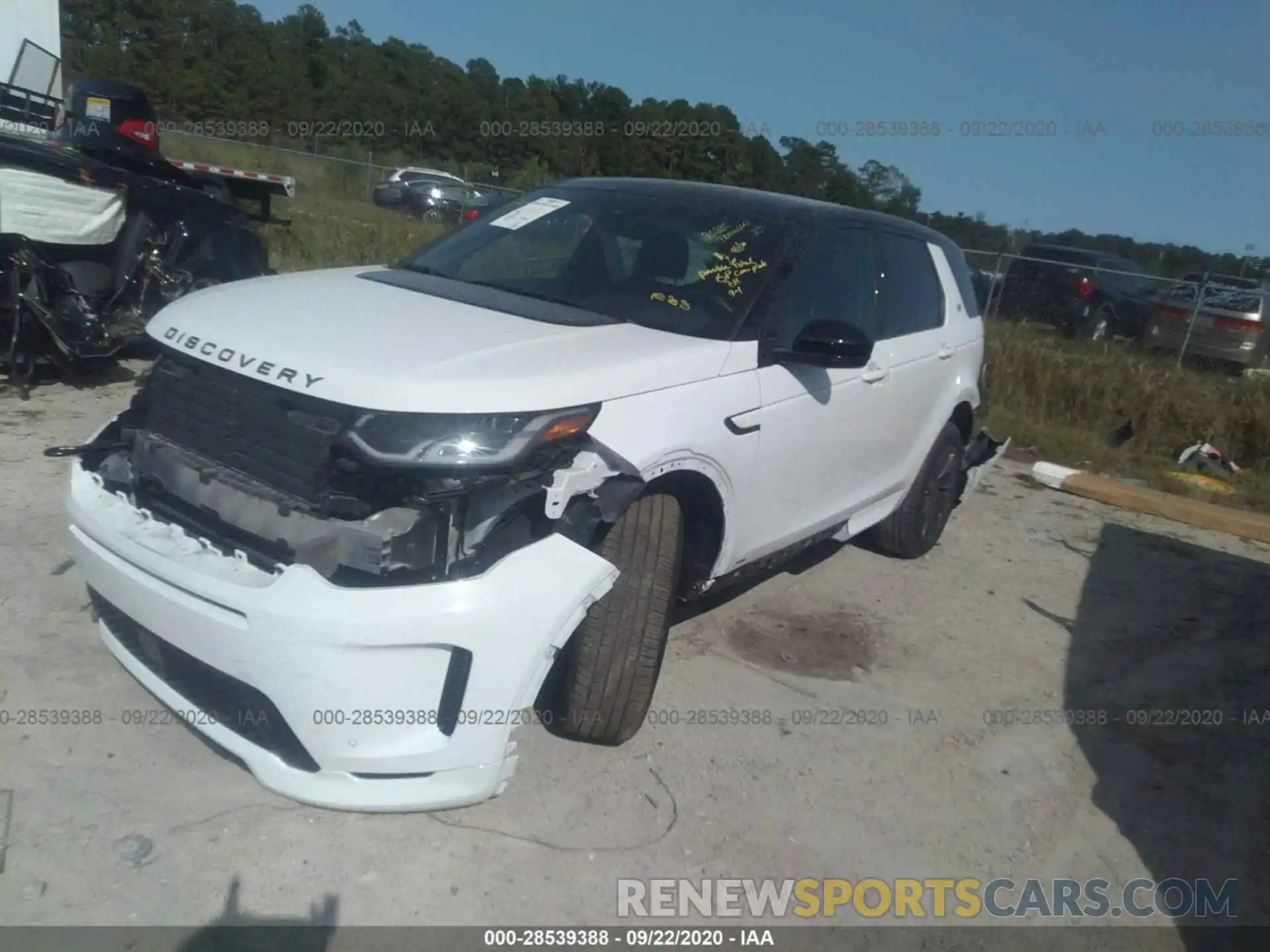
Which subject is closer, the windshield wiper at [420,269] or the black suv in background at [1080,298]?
the windshield wiper at [420,269]

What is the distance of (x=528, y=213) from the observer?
4.37 metres

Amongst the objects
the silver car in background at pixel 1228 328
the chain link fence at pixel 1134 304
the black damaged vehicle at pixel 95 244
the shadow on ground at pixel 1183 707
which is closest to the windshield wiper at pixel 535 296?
the shadow on ground at pixel 1183 707

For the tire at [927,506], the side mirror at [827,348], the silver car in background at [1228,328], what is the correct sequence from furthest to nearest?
the silver car in background at [1228,328] → the tire at [927,506] → the side mirror at [827,348]

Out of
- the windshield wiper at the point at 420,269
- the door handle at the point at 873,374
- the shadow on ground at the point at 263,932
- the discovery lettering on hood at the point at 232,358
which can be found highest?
the windshield wiper at the point at 420,269

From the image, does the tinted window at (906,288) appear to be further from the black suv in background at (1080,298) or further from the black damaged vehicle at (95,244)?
the black suv in background at (1080,298)

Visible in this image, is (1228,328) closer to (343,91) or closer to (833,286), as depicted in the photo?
A: (833,286)

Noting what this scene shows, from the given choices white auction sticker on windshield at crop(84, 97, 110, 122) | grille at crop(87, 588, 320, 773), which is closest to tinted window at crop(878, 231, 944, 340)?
grille at crop(87, 588, 320, 773)

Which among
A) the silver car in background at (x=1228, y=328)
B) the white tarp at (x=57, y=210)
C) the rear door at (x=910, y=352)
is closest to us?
the rear door at (x=910, y=352)

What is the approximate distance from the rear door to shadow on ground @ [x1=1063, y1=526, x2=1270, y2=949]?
1.20 meters

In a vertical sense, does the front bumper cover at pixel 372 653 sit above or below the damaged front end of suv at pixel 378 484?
below

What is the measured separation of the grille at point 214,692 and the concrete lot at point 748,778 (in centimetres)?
29

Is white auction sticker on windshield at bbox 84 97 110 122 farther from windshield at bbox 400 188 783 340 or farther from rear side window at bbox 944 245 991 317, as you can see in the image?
rear side window at bbox 944 245 991 317

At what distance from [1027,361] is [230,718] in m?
9.39

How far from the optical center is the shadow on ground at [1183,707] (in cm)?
337
